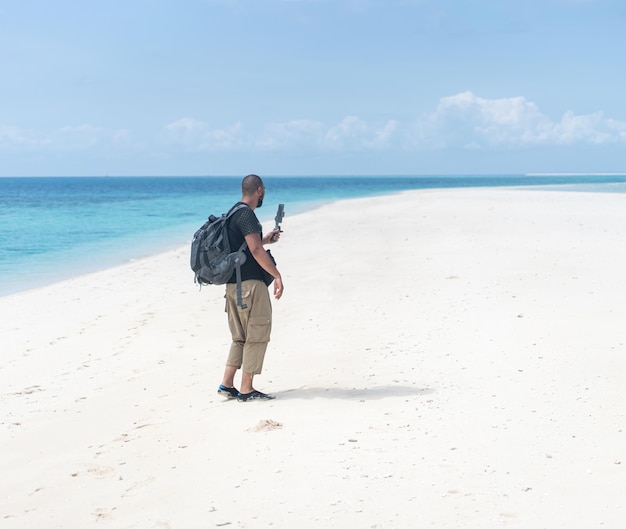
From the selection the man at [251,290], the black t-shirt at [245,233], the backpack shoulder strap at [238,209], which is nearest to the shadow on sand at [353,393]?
the man at [251,290]

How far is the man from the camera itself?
5.91 m

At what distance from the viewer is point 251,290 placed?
6.05 metres

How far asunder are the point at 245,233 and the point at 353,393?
1712 millimetres

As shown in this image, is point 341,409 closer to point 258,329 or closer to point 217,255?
point 258,329

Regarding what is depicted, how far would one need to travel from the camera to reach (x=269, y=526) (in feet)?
12.9

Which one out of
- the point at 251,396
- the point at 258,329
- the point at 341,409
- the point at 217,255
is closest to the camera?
the point at 341,409

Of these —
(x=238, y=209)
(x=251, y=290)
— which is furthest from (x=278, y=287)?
(x=238, y=209)

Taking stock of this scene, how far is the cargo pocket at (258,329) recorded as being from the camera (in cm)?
611

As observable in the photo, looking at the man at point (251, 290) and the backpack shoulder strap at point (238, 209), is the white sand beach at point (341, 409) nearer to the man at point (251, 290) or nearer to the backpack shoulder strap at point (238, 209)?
the man at point (251, 290)

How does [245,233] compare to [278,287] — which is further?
[278,287]

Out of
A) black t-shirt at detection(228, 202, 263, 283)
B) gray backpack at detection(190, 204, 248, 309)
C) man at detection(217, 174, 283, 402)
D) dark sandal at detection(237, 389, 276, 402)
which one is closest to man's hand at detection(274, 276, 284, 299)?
man at detection(217, 174, 283, 402)

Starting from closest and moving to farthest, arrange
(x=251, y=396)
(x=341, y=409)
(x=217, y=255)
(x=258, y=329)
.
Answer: (x=341, y=409)
(x=217, y=255)
(x=258, y=329)
(x=251, y=396)

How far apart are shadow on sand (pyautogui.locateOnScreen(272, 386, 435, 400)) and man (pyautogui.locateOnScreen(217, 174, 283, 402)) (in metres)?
0.25

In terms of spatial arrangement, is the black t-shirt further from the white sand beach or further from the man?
the white sand beach
